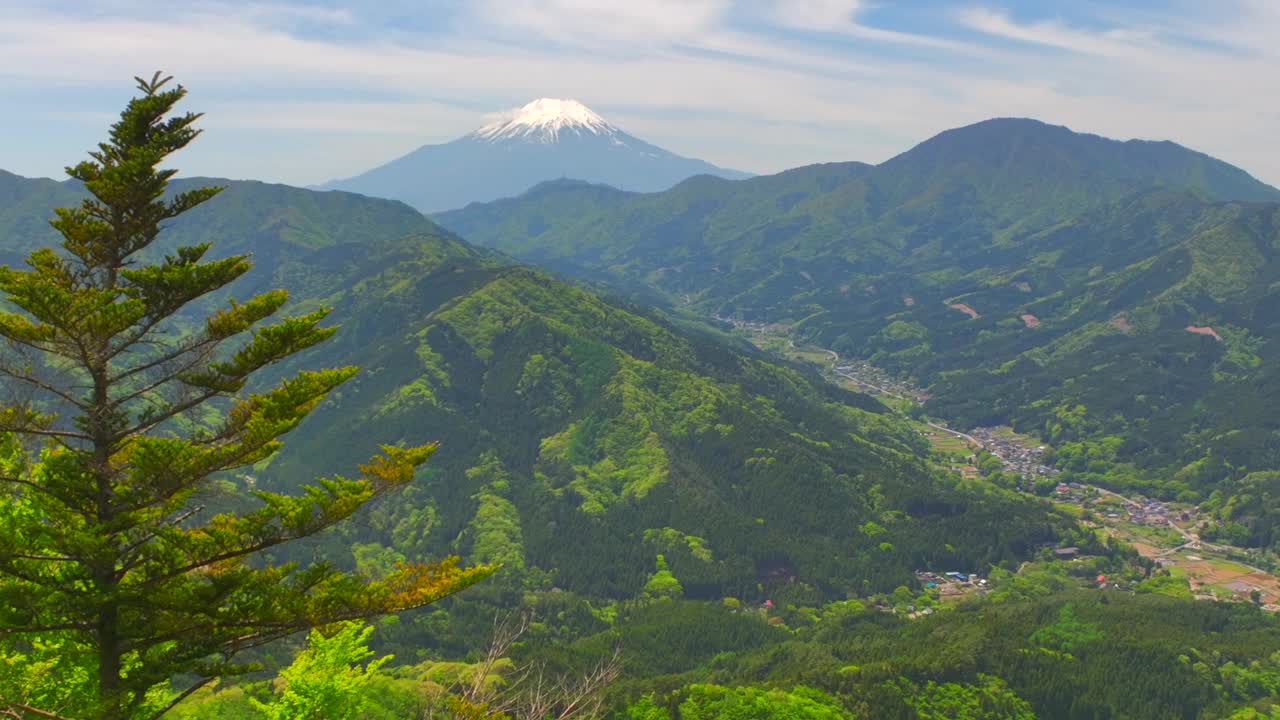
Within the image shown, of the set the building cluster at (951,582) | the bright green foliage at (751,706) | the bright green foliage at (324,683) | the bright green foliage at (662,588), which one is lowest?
the bright green foliage at (662,588)

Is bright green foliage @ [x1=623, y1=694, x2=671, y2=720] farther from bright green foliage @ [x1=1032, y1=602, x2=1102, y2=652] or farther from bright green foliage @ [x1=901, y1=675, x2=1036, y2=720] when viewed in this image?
bright green foliage @ [x1=1032, y1=602, x2=1102, y2=652]

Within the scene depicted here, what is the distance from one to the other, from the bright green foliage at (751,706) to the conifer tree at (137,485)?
71506 millimetres

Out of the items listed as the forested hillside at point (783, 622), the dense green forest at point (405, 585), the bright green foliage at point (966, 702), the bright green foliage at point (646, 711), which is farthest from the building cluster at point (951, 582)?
the bright green foliage at point (646, 711)

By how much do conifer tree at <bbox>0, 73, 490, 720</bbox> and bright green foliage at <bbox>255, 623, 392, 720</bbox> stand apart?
1.74 m

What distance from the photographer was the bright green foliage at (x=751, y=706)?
88.7m

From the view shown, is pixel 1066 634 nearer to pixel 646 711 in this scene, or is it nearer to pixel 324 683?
pixel 646 711

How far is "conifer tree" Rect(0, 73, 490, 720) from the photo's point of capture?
75.2 ft

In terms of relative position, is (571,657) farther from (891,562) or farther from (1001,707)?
(891,562)

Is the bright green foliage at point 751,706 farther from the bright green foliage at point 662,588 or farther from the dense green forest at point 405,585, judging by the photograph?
the bright green foliage at point 662,588

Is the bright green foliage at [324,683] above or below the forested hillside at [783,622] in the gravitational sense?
above

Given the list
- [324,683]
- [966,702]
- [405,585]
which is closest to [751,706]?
[966,702]

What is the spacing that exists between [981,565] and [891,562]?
69.4 ft

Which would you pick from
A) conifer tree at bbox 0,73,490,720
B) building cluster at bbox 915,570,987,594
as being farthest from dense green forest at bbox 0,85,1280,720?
building cluster at bbox 915,570,987,594

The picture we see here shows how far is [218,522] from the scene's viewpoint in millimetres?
25219
